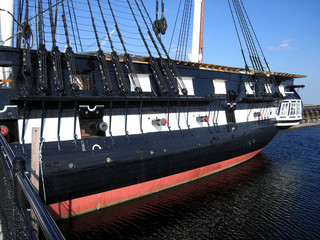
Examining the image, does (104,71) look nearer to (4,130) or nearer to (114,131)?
(114,131)

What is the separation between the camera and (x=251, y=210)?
32.7ft

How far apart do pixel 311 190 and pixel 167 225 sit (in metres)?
7.17

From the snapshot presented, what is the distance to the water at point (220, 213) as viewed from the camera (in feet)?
27.3

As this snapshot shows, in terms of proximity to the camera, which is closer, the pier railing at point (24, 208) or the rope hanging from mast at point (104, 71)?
the pier railing at point (24, 208)

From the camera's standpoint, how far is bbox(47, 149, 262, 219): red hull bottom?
8.62m

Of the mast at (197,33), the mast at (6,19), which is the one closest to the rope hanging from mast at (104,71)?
the mast at (6,19)

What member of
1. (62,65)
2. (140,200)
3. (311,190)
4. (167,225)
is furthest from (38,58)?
(311,190)

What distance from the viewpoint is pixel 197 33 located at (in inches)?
742

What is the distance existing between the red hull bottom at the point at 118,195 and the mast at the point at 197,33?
8.29 m

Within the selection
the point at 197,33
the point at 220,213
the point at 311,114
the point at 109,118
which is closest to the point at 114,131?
the point at 109,118

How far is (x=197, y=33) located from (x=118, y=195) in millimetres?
13255

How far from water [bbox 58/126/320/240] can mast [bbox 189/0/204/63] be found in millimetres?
8708

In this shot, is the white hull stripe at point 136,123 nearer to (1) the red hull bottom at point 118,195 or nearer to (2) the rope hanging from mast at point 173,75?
(2) the rope hanging from mast at point 173,75

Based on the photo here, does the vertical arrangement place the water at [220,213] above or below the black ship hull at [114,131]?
below
